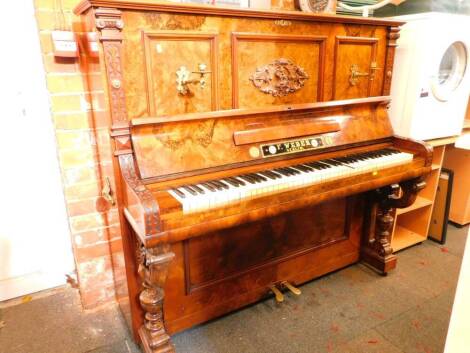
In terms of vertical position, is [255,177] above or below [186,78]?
below

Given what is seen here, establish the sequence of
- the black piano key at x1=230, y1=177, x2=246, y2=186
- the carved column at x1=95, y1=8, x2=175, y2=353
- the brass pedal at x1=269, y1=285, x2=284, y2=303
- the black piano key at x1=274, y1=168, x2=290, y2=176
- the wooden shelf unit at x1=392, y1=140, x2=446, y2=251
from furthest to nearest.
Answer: the wooden shelf unit at x1=392, y1=140, x2=446, y2=251
the brass pedal at x1=269, y1=285, x2=284, y2=303
the black piano key at x1=274, y1=168, x2=290, y2=176
the black piano key at x1=230, y1=177, x2=246, y2=186
the carved column at x1=95, y1=8, x2=175, y2=353

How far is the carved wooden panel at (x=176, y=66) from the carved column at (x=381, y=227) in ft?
4.09

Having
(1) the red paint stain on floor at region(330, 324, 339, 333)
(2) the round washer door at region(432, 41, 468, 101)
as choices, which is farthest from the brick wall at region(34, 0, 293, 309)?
(2) the round washer door at region(432, 41, 468, 101)

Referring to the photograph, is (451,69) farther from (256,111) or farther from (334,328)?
(334,328)

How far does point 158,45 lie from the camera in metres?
1.37

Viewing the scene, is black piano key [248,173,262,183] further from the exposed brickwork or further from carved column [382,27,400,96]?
carved column [382,27,400,96]

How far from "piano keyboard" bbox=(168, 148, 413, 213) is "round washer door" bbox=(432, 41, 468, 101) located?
72cm

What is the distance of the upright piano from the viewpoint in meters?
1.31

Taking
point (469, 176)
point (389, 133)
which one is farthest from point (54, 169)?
point (469, 176)

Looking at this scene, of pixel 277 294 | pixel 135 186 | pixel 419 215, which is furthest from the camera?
pixel 419 215

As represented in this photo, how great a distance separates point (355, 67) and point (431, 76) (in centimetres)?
57

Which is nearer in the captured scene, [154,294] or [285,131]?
[154,294]

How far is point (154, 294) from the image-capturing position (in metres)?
1.42

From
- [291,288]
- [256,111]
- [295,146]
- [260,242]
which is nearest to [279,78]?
[256,111]
